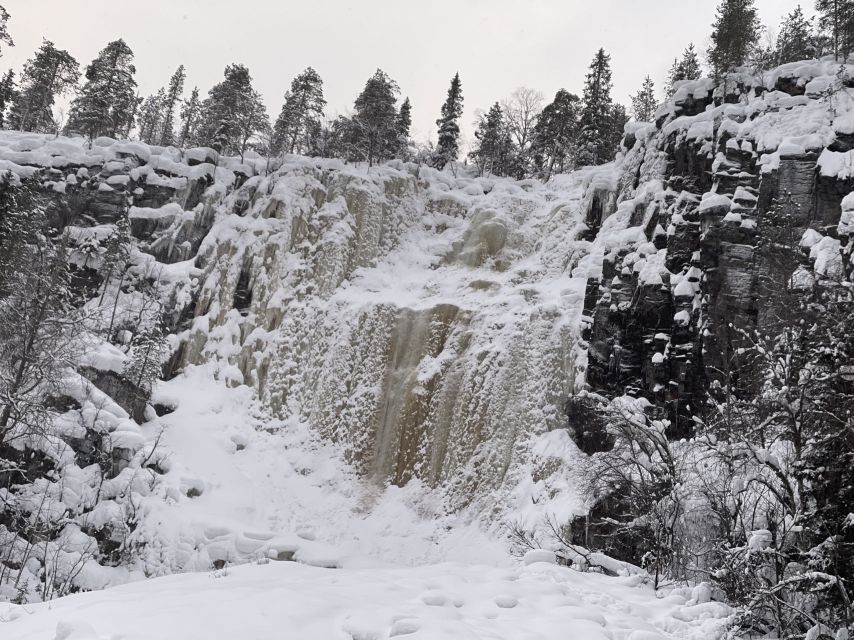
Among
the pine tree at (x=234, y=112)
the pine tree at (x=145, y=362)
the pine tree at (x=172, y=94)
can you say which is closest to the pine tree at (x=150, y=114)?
the pine tree at (x=172, y=94)

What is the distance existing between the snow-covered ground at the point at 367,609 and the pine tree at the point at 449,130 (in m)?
44.0

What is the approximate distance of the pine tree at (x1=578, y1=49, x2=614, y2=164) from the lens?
4259 cm

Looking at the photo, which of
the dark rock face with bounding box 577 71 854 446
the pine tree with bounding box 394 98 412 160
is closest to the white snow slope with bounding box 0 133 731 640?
the dark rock face with bounding box 577 71 854 446

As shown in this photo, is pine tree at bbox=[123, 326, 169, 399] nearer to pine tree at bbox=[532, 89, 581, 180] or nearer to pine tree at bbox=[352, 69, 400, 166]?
pine tree at bbox=[352, 69, 400, 166]

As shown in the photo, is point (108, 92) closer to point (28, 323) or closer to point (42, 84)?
point (42, 84)

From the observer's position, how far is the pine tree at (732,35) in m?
31.5

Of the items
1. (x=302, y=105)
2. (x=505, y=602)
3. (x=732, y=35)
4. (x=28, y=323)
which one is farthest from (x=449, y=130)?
(x=505, y=602)

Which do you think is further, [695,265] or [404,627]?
[695,265]

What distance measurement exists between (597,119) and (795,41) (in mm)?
13623

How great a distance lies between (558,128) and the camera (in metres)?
48.2

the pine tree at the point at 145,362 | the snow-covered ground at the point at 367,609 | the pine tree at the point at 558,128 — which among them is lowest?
the snow-covered ground at the point at 367,609

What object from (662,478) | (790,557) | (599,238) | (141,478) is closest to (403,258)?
(599,238)

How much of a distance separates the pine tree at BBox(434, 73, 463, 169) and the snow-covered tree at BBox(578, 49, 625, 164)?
10.8 metres

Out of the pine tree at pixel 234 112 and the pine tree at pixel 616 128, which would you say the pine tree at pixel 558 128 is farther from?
the pine tree at pixel 234 112
